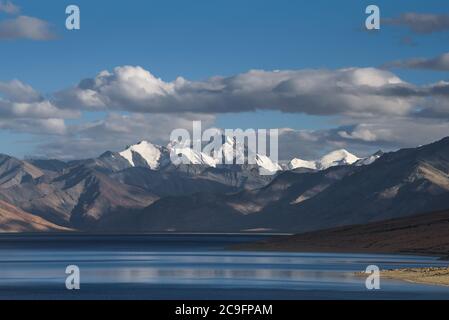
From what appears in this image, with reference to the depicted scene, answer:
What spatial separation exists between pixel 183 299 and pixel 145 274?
55.1 m

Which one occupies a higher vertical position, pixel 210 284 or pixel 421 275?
pixel 421 275

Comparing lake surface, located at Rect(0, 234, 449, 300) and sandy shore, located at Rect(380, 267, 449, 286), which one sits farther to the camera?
sandy shore, located at Rect(380, 267, 449, 286)

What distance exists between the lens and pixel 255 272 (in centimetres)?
17650

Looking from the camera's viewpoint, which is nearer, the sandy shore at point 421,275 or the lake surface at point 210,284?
the lake surface at point 210,284

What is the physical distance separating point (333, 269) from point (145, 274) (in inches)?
1370

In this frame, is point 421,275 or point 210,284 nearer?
point 210,284
